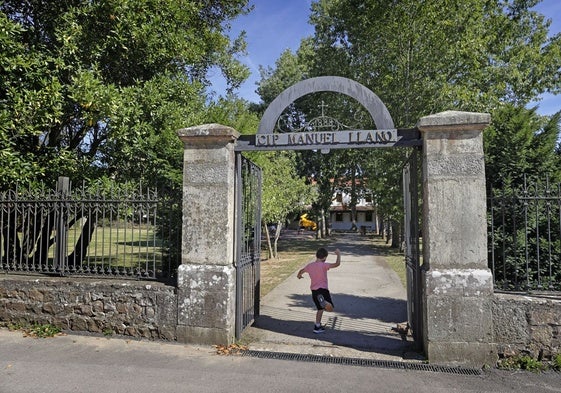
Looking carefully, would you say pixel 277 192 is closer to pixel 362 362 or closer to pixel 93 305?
pixel 93 305

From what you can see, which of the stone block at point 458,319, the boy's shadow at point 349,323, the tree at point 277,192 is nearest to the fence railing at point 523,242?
the stone block at point 458,319

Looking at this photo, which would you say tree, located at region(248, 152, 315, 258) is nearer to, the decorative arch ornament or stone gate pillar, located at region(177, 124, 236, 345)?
the decorative arch ornament

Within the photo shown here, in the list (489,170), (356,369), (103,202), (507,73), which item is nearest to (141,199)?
(103,202)

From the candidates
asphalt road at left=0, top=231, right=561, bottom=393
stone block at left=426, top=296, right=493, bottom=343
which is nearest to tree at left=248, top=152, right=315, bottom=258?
asphalt road at left=0, top=231, right=561, bottom=393

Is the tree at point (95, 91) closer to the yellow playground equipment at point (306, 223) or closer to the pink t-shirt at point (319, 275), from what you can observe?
the pink t-shirt at point (319, 275)

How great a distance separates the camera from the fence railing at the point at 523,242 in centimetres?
557

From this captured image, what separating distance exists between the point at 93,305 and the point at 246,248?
2.59 m

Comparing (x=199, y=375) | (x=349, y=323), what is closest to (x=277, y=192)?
(x=349, y=323)

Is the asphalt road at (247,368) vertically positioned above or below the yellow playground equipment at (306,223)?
below

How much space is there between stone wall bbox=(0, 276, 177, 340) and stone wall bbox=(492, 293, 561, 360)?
4477mm

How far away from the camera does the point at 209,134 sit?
6.12m

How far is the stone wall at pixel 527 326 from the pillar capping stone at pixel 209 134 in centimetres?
424

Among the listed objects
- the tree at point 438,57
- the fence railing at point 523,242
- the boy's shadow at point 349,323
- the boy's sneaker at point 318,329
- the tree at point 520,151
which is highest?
the tree at point 438,57

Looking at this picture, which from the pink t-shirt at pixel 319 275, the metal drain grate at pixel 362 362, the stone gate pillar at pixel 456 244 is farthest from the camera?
the pink t-shirt at pixel 319 275
